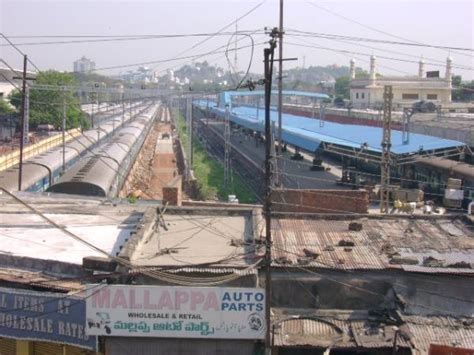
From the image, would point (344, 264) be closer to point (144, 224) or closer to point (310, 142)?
point (144, 224)

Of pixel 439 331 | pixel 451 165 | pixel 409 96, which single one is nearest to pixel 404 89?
pixel 409 96

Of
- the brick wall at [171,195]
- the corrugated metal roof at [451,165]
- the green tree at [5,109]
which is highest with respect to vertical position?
the green tree at [5,109]

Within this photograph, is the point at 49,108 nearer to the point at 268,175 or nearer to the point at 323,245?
the point at 323,245

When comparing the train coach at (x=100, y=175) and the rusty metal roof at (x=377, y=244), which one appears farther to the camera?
the train coach at (x=100, y=175)

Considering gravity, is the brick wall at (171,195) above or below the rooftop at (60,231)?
above

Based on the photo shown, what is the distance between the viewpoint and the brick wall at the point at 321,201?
14148mm

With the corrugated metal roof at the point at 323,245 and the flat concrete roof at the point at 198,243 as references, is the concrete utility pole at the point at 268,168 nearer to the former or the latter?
the flat concrete roof at the point at 198,243

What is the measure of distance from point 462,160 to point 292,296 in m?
21.4

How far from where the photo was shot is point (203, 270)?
9.22 meters

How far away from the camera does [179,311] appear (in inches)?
346

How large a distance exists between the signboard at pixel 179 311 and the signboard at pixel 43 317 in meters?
0.39

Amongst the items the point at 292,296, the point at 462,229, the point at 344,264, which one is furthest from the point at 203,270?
the point at 462,229

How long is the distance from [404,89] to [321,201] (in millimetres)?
49882

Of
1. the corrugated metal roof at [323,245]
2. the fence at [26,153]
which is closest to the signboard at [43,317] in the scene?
the corrugated metal roof at [323,245]
